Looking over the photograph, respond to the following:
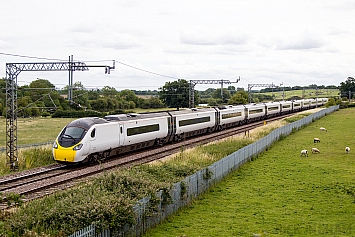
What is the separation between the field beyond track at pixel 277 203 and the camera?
15.4 m

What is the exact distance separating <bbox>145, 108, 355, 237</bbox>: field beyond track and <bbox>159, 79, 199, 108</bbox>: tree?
6699cm

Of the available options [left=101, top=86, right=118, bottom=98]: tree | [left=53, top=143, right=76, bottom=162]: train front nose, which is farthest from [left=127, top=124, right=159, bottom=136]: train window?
[left=101, top=86, right=118, bottom=98]: tree

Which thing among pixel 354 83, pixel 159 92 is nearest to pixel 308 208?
pixel 159 92

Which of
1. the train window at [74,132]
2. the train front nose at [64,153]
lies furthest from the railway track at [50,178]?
the train window at [74,132]

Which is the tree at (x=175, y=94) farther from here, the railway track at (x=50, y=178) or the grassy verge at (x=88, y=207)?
the grassy verge at (x=88, y=207)

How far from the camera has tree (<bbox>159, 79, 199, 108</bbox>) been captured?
318ft

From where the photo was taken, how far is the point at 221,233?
15.0 m

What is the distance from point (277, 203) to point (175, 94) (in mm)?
78760

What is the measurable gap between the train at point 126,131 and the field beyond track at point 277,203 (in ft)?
27.6

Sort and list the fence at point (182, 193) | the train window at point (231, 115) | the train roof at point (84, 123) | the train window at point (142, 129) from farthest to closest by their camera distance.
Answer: the train window at point (231, 115) → the train window at point (142, 129) → the train roof at point (84, 123) → the fence at point (182, 193)

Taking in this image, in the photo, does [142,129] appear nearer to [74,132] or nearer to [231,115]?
[74,132]

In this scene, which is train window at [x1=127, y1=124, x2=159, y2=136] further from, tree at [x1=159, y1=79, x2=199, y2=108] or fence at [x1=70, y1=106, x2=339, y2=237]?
tree at [x1=159, y1=79, x2=199, y2=108]

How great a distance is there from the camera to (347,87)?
149 metres

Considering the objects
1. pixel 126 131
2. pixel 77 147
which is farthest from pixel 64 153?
pixel 126 131
